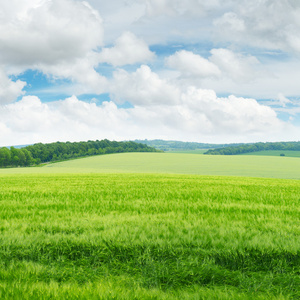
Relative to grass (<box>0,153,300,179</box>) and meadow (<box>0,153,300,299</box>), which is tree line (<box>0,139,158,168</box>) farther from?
meadow (<box>0,153,300,299</box>)

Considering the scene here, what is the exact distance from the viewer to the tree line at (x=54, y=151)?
122419mm

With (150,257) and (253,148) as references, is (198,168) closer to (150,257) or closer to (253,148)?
(150,257)

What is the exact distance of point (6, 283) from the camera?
3.99 metres

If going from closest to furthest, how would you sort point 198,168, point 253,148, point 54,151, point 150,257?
point 150,257, point 198,168, point 54,151, point 253,148

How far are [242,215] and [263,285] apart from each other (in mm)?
3735

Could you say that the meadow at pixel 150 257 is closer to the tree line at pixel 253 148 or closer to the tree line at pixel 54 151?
the tree line at pixel 54 151

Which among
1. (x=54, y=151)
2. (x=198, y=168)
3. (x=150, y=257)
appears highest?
(x=54, y=151)

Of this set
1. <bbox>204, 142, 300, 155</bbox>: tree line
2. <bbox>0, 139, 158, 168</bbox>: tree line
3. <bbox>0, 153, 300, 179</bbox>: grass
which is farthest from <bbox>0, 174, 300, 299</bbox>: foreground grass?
<bbox>204, 142, 300, 155</bbox>: tree line

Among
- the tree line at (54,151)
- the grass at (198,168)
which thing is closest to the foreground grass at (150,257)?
the grass at (198,168)

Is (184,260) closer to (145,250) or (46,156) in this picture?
(145,250)

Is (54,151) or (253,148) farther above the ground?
(54,151)

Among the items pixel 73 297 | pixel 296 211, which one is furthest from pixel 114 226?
pixel 296 211

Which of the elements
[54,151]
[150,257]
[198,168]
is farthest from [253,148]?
[150,257]

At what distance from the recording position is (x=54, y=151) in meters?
149
